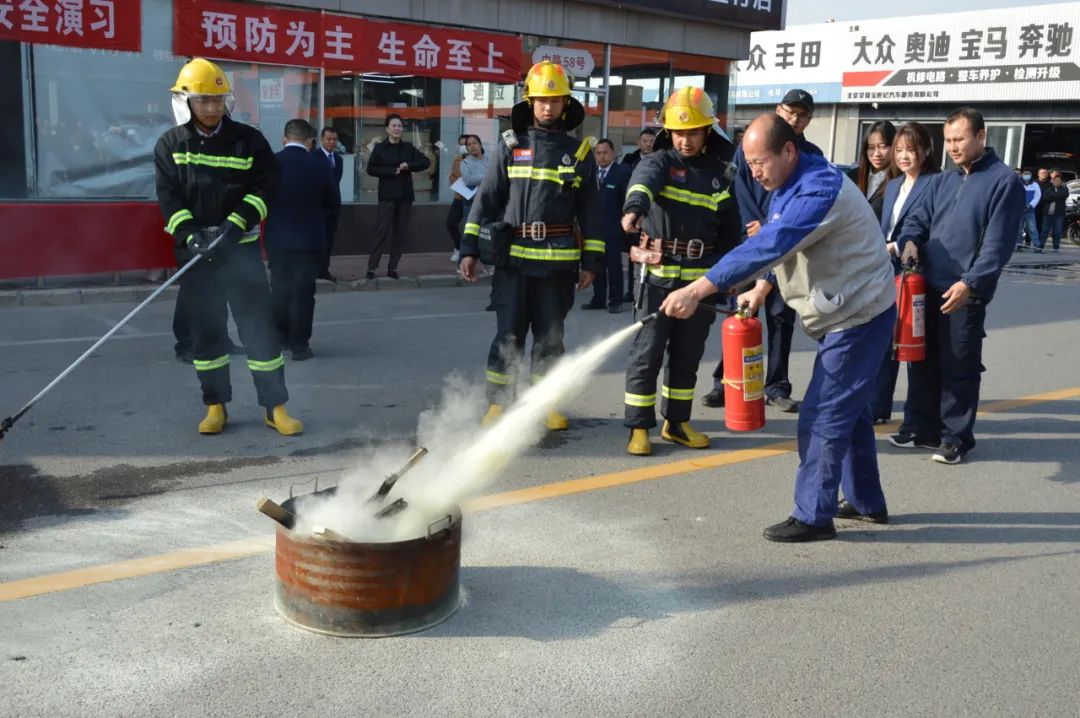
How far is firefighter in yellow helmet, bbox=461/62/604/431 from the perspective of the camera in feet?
20.3

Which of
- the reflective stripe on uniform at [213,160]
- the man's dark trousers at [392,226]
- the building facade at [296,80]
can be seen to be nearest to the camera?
the reflective stripe on uniform at [213,160]

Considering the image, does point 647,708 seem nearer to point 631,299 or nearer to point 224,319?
point 224,319

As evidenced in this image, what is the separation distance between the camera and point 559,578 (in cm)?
433

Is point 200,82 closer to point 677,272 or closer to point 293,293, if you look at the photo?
point 677,272

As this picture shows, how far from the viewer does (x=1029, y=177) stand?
969 inches

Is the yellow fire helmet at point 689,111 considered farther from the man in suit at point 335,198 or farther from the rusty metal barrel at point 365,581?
the man in suit at point 335,198

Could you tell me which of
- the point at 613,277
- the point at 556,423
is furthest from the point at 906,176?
the point at 613,277

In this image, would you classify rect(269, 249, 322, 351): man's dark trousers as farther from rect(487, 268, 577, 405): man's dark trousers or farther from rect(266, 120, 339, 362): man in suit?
rect(487, 268, 577, 405): man's dark trousers

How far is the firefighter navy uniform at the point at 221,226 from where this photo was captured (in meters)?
6.04

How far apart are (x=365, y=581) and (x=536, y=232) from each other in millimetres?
3062

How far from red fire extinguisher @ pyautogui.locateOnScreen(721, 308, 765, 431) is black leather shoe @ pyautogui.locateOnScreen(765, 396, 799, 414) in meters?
2.23

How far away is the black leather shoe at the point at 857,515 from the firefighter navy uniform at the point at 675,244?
4.43 feet

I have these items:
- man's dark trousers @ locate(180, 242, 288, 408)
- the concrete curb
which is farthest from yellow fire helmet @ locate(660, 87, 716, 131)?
the concrete curb

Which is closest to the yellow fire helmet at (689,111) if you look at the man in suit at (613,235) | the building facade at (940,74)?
the man in suit at (613,235)
